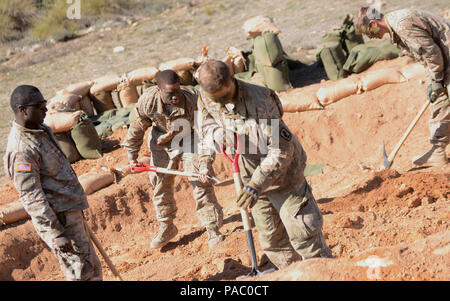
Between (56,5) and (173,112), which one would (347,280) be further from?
(56,5)

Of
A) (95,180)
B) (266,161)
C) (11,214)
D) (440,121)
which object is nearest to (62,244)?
(266,161)

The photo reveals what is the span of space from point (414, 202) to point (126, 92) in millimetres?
5631

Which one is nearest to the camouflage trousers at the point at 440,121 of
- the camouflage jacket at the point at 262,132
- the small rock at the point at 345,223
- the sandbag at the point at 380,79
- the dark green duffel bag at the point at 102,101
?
the small rock at the point at 345,223

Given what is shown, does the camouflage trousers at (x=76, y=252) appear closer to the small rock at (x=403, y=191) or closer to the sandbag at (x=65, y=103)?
the small rock at (x=403, y=191)

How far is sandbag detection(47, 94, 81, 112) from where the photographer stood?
8906mm

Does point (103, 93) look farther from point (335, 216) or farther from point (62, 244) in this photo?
point (62, 244)

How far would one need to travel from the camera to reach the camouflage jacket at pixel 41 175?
162 inches

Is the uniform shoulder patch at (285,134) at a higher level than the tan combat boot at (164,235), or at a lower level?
higher

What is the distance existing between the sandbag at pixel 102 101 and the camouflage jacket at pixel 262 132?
6.59m

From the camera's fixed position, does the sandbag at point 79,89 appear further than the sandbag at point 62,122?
Yes

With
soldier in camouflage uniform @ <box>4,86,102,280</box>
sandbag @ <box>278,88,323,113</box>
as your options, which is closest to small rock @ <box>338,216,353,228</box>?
soldier in camouflage uniform @ <box>4,86,102,280</box>

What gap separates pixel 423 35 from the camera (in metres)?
5.51

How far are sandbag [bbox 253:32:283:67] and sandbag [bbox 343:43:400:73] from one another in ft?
3.53
